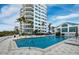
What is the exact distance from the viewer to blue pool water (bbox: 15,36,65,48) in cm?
627

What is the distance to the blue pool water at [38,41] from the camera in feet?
20.6

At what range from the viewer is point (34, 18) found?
6445 millimetres

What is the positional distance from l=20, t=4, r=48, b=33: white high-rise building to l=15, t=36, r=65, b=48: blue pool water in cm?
29

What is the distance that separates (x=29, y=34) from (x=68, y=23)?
1436 millimetres

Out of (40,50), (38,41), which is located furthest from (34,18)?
(40,50)

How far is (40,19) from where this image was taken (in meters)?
6.39

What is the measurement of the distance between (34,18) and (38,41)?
2.78ft

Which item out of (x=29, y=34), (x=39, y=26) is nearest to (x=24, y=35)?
(x=29, y=34)

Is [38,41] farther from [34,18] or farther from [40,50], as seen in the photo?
[34,18]

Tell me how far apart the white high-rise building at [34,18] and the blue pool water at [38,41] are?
29 cm

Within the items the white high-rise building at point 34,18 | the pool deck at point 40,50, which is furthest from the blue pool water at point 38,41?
the white high-rise building at point 34,18
